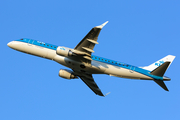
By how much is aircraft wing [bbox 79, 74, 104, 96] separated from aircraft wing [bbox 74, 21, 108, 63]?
7.60 metres

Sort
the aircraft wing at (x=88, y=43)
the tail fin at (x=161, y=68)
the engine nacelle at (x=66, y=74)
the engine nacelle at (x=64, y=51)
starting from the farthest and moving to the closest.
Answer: the engine nacelle at (x=66, y=74)
the engine nacelle at (x=64, y=51)
the tail fin at (x=161, y=68)
the aircraft wing at (x=88, y=43)

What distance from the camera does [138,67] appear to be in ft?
159

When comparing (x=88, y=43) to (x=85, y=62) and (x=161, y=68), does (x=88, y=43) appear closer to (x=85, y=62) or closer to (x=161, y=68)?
(x=85, y=62)

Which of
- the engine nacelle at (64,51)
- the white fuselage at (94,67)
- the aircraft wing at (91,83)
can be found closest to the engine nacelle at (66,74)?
the aircraft wing at (91,83)

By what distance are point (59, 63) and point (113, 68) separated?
10.2 m

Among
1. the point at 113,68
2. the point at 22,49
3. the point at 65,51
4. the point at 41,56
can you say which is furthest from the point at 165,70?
the point at 22,49

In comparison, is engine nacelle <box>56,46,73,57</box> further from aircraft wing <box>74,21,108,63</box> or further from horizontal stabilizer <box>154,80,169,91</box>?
horizontal stabilizer <box>154,80,169,91</box>

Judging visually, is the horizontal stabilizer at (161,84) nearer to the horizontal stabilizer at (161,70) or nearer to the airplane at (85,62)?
the airplane at (85,62)

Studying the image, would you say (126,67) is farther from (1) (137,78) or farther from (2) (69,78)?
(2) (69,78)

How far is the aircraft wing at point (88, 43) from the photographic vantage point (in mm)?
40188

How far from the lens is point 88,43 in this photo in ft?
139

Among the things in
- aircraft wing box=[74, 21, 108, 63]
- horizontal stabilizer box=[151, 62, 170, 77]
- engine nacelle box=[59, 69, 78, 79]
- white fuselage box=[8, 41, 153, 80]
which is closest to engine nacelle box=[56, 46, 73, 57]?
aircraft wing box=[74, 21, 108, 63]

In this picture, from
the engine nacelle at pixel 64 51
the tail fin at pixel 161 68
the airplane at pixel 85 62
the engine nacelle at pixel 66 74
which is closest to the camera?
the tail fin at pixel 161 68

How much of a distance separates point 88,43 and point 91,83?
14473 millimetres
